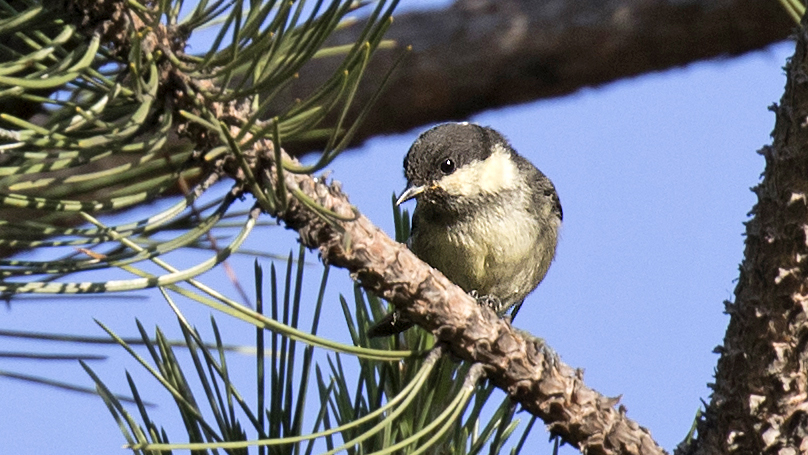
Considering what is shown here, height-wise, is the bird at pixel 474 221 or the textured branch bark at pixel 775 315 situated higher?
the bird at pixel 474 221

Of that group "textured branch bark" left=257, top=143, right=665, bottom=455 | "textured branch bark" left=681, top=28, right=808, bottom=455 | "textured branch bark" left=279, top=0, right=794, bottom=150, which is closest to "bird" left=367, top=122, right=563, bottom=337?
"textured branch bark" left=279, top=0, right=794, bottom=150

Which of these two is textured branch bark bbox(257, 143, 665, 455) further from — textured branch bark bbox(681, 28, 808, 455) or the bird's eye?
the bird's eye

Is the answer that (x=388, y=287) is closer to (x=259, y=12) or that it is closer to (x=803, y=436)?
(x=259, y=12)

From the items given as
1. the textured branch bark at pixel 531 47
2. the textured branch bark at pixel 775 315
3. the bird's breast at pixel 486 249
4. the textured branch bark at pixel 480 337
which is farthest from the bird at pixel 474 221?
the textured branch bark at pixel 775 315

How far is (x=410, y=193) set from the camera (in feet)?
11.7

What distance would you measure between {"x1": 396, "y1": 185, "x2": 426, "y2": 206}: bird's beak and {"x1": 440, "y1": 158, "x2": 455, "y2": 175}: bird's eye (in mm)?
145

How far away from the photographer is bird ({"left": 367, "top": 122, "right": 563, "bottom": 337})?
3.70m

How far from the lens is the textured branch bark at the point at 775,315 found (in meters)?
1.88

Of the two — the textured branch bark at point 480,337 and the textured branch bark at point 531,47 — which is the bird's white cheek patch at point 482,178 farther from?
the textured branch bark at point 480,337

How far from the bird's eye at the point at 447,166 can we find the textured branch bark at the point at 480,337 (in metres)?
1.69

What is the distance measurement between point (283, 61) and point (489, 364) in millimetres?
756

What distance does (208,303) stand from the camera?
1533mm

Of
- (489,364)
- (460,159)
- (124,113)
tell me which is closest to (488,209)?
(460,159)

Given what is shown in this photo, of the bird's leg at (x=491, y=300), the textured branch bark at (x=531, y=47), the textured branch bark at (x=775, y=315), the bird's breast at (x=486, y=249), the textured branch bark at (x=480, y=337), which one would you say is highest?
the textured branch bark at (x=531, y=47)
